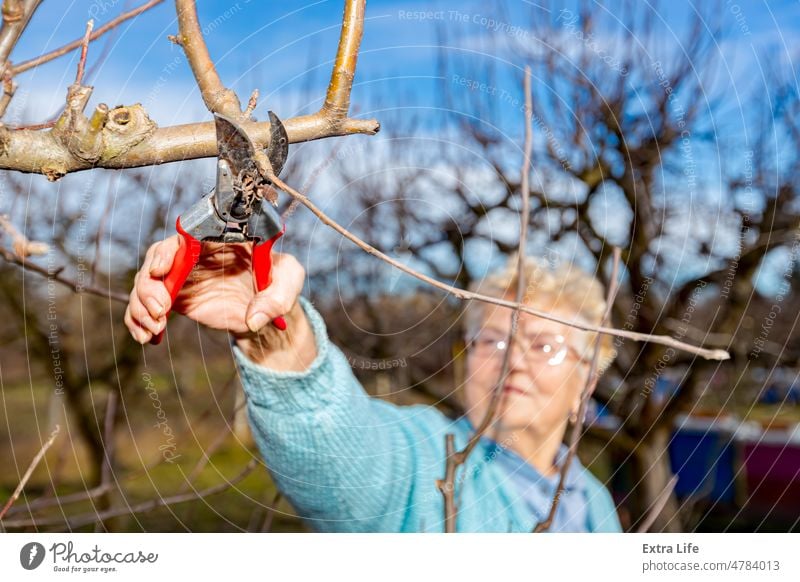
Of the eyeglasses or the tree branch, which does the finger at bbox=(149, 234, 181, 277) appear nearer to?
the tree branch

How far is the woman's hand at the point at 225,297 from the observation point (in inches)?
18.7

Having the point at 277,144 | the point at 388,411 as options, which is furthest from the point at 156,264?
the point at 388,411

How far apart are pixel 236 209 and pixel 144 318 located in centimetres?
9

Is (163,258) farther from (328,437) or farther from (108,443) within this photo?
(108,443)

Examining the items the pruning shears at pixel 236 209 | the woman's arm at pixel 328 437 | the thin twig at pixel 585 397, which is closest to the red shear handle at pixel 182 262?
the pruning shears at pixel 236 209

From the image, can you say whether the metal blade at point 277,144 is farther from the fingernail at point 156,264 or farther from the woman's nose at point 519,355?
the woman's nose at point 519,355

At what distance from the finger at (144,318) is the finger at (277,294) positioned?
56 mm

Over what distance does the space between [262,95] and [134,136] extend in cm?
35

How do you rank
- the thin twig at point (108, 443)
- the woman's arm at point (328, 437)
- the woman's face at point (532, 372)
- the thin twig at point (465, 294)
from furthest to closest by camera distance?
the woman's face at point (532, 372), the thin twig at point (108, 443), the woman's arm at point (328, 437), the thin twig at point (465, 294)

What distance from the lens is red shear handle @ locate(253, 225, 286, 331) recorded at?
0.51m

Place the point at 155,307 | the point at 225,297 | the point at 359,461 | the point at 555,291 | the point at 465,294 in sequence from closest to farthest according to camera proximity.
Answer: the point at 465,294 → the point at 155,307 → the point at 225,297 → the point at 359,461 → the point at 555,291

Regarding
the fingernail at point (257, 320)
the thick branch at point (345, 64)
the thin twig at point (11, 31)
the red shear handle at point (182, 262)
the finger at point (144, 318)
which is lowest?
the fingernail at point (257, 320)

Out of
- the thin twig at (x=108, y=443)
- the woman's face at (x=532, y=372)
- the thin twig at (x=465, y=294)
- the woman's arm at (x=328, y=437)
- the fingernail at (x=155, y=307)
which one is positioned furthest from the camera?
the woman's face at (x=532, y=372)

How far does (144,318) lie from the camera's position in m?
0.47
